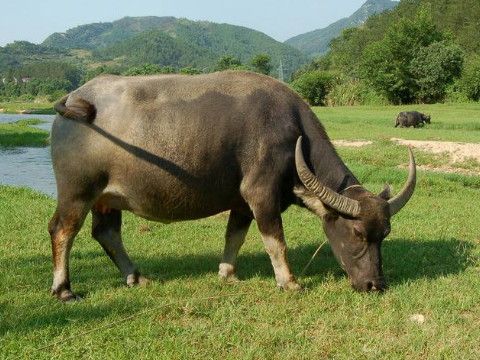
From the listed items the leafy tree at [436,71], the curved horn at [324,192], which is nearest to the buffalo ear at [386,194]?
the curved horn at [324,192]

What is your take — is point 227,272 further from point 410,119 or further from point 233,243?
point 410,119

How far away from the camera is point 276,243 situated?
5.50m

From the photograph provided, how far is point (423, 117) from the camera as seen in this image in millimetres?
27422

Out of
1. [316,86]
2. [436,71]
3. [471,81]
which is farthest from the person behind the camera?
[316,86]

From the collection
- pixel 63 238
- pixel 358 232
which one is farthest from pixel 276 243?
pixel 63 238

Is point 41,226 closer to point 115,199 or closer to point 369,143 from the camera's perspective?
point 115,199

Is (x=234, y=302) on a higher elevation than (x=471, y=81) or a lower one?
higher

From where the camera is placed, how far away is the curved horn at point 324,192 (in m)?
5.22

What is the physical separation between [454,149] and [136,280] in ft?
44.9

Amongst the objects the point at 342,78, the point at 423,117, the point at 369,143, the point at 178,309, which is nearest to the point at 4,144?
the point at 369,143

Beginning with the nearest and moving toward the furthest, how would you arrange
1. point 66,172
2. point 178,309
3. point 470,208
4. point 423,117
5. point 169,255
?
point 178,309 → point 66,172 → point 169,255 → point 470,208 → point 423,117

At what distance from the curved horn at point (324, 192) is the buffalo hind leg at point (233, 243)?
1013 millimetres

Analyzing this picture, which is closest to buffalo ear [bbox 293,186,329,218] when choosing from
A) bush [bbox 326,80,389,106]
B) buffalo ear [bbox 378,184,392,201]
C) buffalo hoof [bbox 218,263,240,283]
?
buffalo ear [bbox 378,184,392,201]

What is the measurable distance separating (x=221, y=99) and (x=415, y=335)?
269cm
